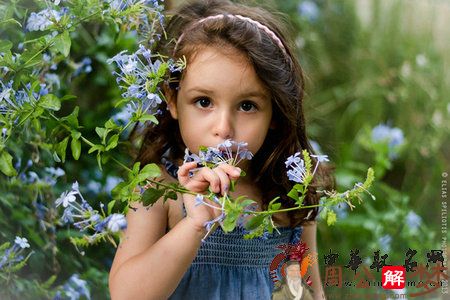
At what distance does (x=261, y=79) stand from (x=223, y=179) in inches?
10.4

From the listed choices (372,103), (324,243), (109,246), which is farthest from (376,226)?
(109,246)

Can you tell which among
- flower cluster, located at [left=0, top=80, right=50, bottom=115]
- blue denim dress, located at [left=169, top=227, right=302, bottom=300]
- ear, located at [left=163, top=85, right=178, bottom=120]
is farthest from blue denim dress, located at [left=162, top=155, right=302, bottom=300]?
flower cluster, located at [left=0, top=80, right=50, bottom=115]

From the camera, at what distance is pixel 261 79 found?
1418 mm

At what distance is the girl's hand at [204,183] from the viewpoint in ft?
4.01

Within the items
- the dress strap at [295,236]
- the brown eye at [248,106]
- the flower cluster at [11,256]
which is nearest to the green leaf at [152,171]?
the brown eye at [248,106]

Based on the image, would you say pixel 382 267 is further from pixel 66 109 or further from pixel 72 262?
pixel 66 109

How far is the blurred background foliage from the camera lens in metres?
2.03

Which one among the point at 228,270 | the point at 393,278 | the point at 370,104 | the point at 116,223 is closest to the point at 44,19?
the point at 116,223

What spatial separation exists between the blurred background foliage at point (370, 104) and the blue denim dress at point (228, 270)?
0.47m

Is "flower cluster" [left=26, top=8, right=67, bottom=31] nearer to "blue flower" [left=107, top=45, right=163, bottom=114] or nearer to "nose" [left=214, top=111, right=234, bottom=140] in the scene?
"blue flower" [left=107, top=45, right=163, bottom=114]

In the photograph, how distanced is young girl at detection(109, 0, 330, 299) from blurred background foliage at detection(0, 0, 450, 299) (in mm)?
437

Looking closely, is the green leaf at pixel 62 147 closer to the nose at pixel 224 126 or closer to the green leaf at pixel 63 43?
the green leaf at pixel 63 43

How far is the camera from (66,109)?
6.34 feet

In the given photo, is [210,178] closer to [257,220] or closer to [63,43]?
[257,220]
